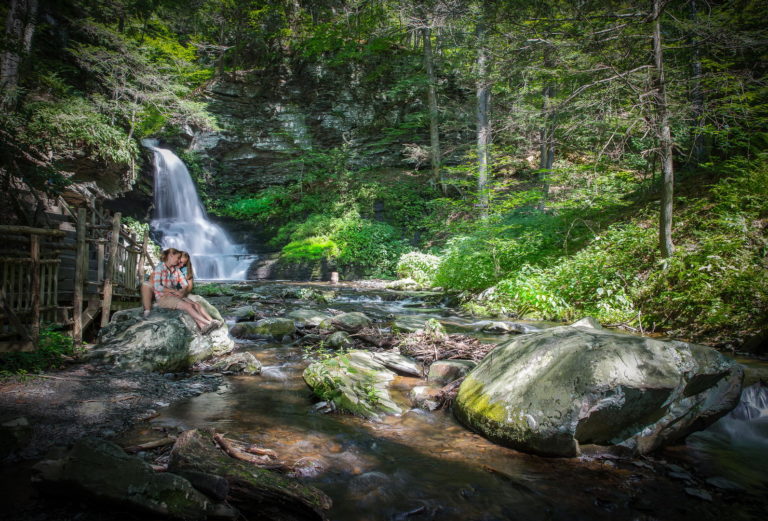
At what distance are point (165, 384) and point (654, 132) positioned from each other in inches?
319

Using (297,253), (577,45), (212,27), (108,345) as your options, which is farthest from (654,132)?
(212,27)

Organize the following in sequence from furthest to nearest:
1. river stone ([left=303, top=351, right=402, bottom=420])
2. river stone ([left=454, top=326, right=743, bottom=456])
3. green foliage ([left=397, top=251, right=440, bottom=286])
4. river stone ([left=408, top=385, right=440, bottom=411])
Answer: green foliage ([left=397, top=251, right=440, bottom=286]) → river stone ([left=408, top=385, right=440, bottom=411]) → river stone ([left=303, top=351, right=402, bottom=420]) → river stone ([left=454, top=326, right=743, bottom=456])

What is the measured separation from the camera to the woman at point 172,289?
5.39 m

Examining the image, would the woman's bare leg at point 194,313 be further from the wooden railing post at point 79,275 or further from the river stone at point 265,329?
the river stone at point 265,329

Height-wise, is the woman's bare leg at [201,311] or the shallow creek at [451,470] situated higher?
the woman's bare leg at [201,311]

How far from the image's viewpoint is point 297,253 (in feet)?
62.5

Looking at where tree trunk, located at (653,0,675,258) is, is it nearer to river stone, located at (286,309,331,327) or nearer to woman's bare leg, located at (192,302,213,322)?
river stone, located at (286,309,331,327)

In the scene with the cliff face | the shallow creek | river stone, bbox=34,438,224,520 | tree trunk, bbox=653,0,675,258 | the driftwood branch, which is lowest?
the shallow creek

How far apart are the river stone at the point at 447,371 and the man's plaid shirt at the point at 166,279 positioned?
4068 mm

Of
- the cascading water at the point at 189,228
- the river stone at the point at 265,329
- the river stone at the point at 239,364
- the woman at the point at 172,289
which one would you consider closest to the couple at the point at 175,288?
the woman at the point at 172,289

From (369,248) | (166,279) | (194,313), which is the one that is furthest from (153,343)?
(369,248)

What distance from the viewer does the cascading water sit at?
19.0m

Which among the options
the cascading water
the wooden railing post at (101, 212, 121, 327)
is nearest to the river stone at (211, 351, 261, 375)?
the wooden railing post at (101, 212, 121, 327)

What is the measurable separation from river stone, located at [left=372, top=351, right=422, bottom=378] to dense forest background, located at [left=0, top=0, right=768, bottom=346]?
4153 mm
